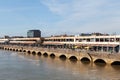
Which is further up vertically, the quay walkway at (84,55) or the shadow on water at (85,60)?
the quay walkway at (84,55)

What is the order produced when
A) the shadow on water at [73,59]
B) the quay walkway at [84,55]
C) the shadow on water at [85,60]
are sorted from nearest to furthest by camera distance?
the quay walkway at [84,55] → the shadow on water at [85,60] → the shadow on water at [73,59]

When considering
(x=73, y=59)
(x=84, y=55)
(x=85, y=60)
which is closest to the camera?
(x=84, y=55)

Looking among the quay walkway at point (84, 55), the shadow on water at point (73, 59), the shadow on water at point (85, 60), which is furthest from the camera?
the shadow on water at point (73, 59)

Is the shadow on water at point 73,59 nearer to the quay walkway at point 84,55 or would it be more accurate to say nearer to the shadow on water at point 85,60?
the quay walkway at point 84,55

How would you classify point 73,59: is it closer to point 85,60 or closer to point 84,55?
point 85,60

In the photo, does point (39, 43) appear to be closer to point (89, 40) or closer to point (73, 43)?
point (73, 43)

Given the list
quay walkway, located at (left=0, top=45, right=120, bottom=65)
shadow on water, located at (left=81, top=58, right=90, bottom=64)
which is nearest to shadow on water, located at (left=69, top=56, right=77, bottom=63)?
quay walkway, located at (left=0, top=45, right=120, bottom=65)

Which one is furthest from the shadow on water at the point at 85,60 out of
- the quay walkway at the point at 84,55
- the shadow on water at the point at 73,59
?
the shadow on water at the point at 73,59

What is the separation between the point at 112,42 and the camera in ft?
313

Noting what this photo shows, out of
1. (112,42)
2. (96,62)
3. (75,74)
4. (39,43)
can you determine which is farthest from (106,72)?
(39,43)

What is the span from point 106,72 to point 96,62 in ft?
61.0

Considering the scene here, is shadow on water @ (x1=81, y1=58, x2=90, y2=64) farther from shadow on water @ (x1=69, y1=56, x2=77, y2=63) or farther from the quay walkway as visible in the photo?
shadow on water @ (x1=69, y1=56, x2=77, y2=63)

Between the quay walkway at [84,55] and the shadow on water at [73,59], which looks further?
the shadow on water at [73,59]

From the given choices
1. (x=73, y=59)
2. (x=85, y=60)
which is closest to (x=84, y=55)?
(x=85, y=60)
